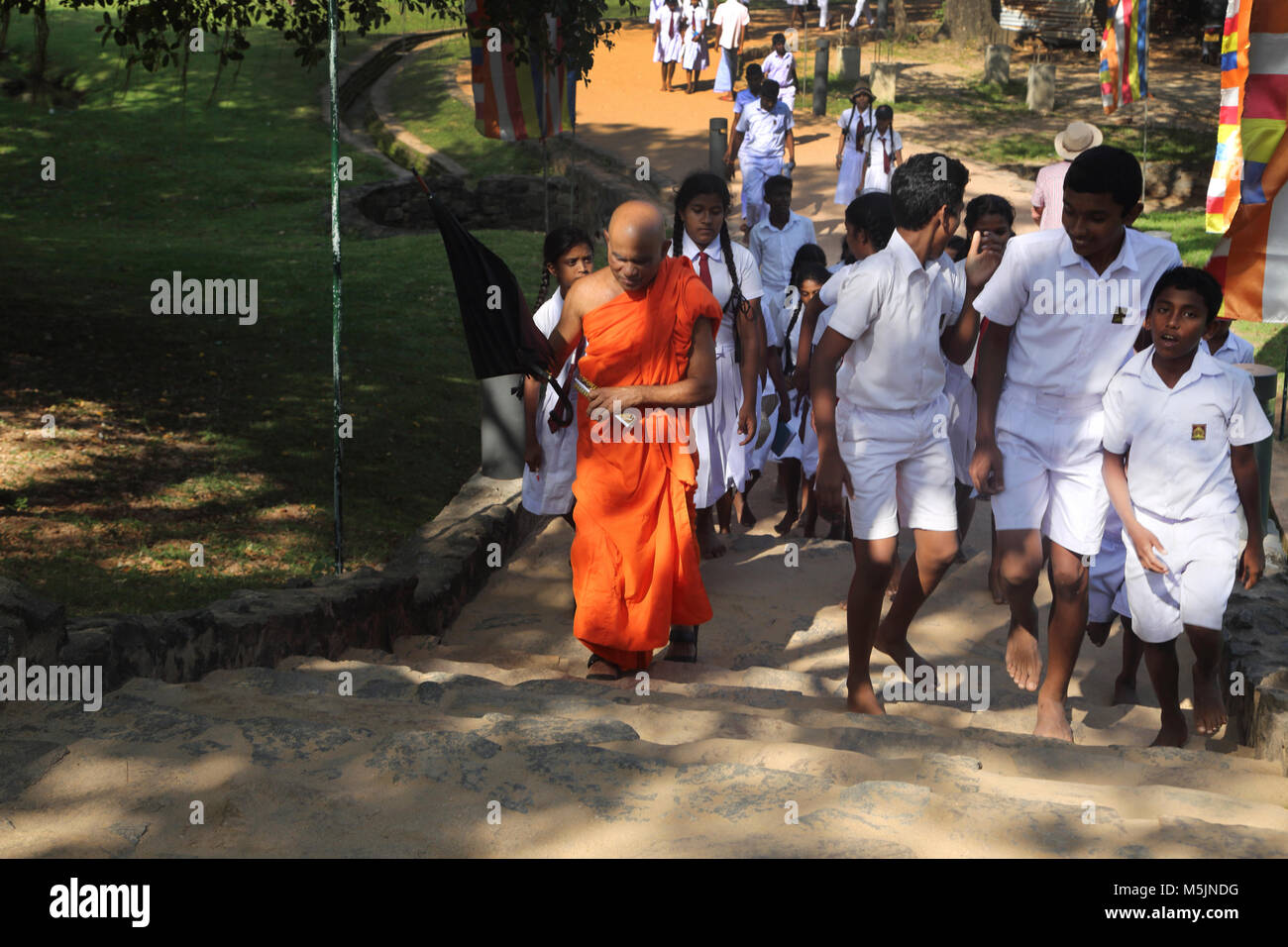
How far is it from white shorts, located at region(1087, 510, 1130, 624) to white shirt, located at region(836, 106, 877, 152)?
10721 mm

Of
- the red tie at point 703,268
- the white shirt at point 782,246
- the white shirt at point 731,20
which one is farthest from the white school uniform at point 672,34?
the red tie at point 703,268

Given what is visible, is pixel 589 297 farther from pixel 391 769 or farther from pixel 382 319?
pixel 382 319

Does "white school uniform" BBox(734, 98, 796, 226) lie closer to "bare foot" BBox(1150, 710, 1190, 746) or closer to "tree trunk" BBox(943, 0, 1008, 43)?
"bare foot" BBox(1150, 710, 1190, 746)

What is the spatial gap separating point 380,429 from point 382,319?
10.3 ft

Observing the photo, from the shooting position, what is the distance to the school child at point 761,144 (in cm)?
1408

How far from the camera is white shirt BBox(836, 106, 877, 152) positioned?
15023mm

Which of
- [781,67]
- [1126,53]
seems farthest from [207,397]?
[1126,53]

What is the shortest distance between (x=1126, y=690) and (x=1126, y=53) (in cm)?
1318

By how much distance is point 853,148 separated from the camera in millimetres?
15211

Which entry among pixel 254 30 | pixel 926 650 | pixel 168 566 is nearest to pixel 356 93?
pixel 254 30

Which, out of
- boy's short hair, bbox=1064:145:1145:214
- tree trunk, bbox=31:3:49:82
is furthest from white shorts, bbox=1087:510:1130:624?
tree trunk, bbox=31:3:49:82

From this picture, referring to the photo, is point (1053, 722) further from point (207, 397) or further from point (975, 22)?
point (975, 22)

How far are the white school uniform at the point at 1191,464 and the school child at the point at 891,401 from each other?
68cm

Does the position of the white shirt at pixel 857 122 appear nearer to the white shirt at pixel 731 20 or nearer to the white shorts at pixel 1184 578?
the white shirt at pixel 731 20
